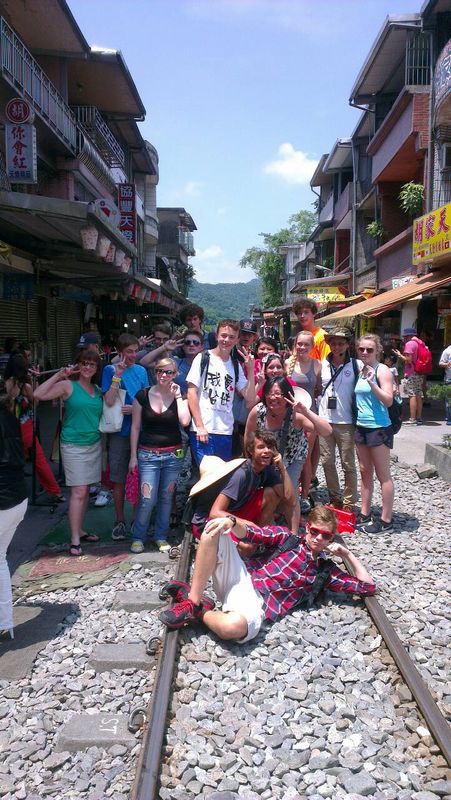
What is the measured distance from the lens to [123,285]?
14.8 m

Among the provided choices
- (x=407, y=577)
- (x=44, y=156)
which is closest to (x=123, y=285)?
(x=44, y=156)

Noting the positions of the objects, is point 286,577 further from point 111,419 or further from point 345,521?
point 111,419

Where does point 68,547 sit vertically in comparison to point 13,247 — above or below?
below

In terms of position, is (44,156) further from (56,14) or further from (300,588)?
(300,588)

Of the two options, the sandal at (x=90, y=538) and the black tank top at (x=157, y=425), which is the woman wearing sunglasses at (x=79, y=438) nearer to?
the sandal at (x=90, y=538)

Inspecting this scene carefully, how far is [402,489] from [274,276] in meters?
60.9

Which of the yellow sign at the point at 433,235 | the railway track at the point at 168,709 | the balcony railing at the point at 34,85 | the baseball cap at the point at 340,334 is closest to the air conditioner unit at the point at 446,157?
the yellow sign at the point at 433,235

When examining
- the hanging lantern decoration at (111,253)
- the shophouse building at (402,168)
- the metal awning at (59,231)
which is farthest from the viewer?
the shophouse building at (402,168)

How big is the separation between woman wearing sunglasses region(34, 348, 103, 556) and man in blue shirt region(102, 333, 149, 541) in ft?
0.71

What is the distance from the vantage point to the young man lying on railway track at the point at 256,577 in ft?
13.5

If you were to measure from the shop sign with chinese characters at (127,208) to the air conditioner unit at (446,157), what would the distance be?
36.9 feet

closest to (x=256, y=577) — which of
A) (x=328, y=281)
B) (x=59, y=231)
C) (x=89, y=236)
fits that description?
(x=89, y=236)

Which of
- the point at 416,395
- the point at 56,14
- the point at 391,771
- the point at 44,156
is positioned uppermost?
the point at 56,14

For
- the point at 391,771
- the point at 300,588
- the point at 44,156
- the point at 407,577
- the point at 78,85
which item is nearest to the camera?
the point at 391,771
